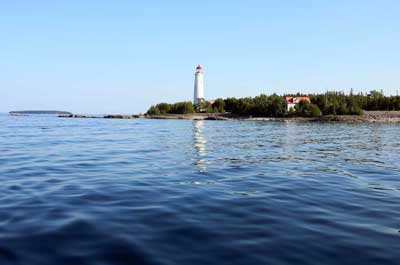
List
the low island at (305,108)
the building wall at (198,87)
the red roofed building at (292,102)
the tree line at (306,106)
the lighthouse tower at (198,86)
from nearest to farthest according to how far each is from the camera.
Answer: the low island at (305,108) < the tree line at (306,106) < the red roofed building at (292,102) < the lighthouse tower at (198,86) < the building wall at (198,87)

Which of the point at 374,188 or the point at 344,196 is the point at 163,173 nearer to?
the point at 344,196

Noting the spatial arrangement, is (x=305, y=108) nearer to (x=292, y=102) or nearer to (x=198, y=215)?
(x=292, y=102)

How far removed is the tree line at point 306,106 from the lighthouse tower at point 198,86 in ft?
10.6

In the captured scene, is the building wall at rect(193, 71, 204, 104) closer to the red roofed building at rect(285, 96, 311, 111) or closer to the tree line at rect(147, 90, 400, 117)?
the tree line at rect(147, 90, 400, 117)

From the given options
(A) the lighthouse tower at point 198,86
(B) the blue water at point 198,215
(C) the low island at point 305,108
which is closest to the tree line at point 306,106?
(C) the low island at point 305,108

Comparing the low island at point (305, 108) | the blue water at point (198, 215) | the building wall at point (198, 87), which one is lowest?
the blue water at point (198, 215)

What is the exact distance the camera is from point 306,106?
479 ft

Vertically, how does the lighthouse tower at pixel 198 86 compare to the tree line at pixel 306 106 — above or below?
above

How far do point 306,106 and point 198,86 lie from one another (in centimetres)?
5919

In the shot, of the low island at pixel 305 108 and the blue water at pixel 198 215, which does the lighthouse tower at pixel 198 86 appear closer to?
the low island at pixel 305 108

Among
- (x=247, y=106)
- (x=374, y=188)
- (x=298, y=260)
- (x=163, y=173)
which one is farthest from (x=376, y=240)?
(x=247, y=106)

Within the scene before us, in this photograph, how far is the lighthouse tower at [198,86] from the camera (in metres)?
172

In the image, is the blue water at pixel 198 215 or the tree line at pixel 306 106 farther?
the tree line at pixel 306 106

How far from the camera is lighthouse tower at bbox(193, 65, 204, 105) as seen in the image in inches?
6767
